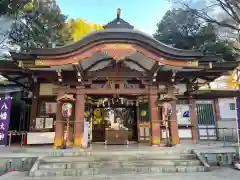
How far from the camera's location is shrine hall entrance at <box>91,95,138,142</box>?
10875 mm

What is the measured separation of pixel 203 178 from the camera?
15.9 feet

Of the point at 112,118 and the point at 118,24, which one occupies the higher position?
the point at 118,24

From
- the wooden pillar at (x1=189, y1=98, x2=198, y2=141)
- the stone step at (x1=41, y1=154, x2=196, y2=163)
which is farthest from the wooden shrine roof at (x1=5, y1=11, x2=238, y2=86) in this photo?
the stone step at (x1=41, y1=154, x2=196, y2=163)

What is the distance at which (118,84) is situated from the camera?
336 inches

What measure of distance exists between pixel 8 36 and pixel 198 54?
1759 cm

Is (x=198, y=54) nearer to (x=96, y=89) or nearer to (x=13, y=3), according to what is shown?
(x=96, y=89)

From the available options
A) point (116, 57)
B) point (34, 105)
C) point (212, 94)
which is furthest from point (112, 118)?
point (212, 94)

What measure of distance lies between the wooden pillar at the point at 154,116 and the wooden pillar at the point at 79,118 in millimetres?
3142

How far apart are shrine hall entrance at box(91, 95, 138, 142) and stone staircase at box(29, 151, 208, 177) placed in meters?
4.63

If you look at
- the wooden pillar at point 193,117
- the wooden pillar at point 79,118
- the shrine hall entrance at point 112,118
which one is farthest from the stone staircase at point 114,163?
the shrine hall entrance at point 112,118

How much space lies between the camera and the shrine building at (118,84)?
7.19 meters

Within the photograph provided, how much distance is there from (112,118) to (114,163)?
531cm

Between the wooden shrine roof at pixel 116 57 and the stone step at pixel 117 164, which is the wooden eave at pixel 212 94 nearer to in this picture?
the wooden shrine roof at pixel 116 57

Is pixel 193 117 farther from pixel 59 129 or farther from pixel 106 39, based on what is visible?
pixel 59 129
